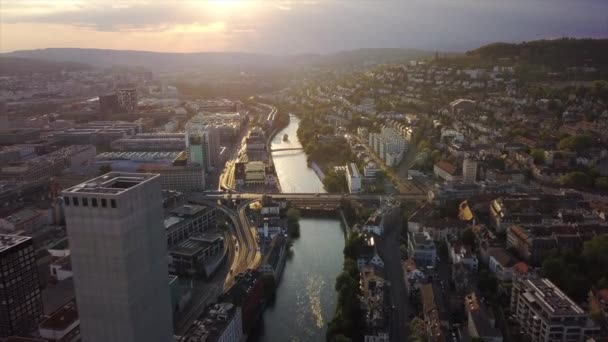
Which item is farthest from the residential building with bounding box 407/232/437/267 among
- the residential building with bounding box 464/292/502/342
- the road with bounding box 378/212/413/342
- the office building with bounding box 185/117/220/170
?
the office building with bounding box 185/117/220/170

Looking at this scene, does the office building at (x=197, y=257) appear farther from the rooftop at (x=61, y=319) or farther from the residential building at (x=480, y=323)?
the residential building at (x=480, y=323)

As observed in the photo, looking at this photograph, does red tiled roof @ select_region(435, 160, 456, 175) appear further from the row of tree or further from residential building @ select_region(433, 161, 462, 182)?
the row of tree

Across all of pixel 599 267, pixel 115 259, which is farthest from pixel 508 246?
pixel 115 259

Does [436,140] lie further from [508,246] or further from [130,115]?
[130,115]

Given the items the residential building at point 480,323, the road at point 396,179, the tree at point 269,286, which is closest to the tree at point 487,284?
the residential building at point 480,323

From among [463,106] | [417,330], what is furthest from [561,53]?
[417,330]
